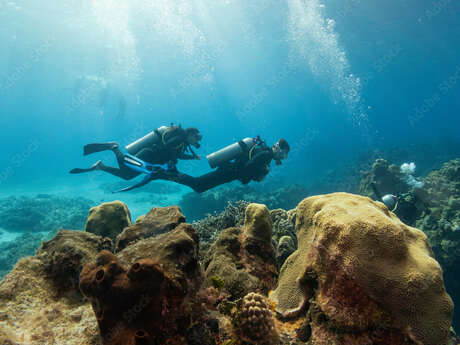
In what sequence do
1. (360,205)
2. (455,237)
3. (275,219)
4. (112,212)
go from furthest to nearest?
1. (455,237)
2. (275,219)
3. (112,212)
4. (360,205)

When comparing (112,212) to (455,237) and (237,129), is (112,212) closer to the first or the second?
(455,237)

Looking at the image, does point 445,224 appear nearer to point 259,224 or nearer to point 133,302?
point 259,224

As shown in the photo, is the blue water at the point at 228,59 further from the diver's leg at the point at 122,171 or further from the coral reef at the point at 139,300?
the coral reef at the point at 139,300

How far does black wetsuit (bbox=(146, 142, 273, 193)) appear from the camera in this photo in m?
8.80

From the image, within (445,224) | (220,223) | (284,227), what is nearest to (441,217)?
(445,224)

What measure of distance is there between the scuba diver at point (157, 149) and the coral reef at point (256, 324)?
781cm

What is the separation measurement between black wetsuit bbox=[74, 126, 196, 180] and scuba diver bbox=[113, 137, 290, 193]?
910 mm

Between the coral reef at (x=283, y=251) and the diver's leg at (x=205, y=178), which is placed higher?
the diver's leg at (x=205, y=178)

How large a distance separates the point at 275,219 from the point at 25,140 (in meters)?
199

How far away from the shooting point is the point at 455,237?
287 inches

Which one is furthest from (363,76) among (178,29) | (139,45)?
(139,45)

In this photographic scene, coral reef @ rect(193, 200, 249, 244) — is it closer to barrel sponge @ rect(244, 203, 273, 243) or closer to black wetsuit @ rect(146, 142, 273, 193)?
black wetsuit @ rect(146, 142, 273, 193)

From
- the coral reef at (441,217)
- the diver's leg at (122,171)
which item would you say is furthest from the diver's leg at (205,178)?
the coral reef at (441,217)

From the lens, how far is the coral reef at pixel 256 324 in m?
2.25
